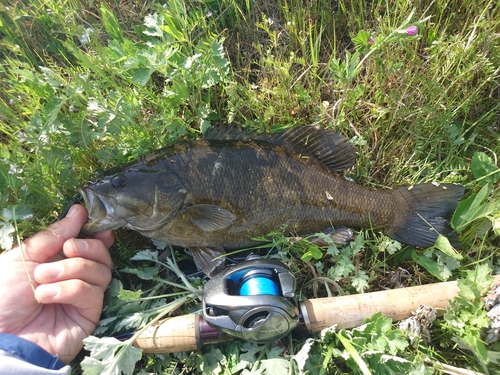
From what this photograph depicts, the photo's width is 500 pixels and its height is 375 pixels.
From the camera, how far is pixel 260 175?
2549 millimetres

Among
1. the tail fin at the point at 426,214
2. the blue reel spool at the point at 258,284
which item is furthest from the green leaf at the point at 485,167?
the blue reel spool at the point at 258,284

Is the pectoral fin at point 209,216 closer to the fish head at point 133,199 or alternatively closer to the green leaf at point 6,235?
the fish head at point 133,199

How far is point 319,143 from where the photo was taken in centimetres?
275

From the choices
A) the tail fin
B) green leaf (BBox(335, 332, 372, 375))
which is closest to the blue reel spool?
green leaf (BBox(335, 332, 372, 375))

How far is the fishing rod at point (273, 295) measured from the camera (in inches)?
87.1

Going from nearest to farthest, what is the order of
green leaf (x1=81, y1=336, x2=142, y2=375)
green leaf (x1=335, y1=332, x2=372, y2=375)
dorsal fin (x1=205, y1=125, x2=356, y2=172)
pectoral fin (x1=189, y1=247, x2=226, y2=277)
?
1. green leaf (x1=335, y1=332, x2=372, y2=375)
2. green leaf (x1=81, y1=336, x2=142, y2=375)
3. pectoral fin (x1=189, y1=247, x2=226, y2=277)
4. dorsal fin (x1=205, y1=125, x2=356, y2=172)

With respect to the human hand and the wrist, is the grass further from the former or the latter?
the wrist

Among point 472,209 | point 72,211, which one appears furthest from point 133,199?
point 472,209

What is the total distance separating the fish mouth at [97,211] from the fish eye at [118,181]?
0.37 feet

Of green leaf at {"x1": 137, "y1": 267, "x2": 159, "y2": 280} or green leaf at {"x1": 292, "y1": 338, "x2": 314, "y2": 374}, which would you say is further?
green leaf at {"x1": 137, "y1": 267, "x2": 159, "y2": 280}

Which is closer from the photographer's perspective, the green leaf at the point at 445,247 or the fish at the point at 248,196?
the fish at the point at 248,196

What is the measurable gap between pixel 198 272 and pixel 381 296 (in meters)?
1.25

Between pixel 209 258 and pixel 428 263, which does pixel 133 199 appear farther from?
pixel 428 263

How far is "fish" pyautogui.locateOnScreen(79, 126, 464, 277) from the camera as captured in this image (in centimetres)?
242
